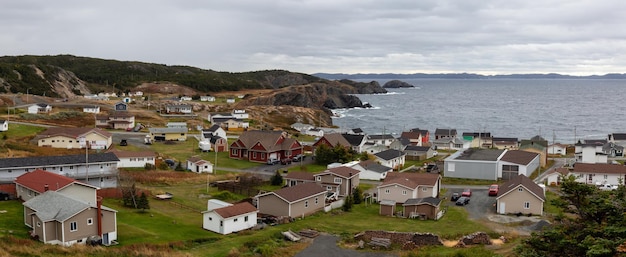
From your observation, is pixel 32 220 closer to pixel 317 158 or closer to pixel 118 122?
pixel 317 158

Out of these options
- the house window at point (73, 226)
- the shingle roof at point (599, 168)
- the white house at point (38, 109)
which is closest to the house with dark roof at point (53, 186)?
the house window at point (73, 226)

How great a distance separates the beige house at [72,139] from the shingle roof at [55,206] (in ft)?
105

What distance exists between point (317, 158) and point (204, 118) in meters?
49.8

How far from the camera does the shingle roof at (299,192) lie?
3910 cm

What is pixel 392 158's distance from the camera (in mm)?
61719

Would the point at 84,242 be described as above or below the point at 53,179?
below

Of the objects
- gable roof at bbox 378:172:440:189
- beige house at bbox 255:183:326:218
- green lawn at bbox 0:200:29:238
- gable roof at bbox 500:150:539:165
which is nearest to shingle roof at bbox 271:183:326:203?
beige house at bbox 255:183:326:218

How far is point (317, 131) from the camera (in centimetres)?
9825

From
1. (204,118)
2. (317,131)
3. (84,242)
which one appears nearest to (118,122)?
(204,118)

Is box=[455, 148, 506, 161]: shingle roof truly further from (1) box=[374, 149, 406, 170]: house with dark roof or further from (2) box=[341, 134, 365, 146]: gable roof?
(2) box=[341, 134, 365, 146]: gable roof

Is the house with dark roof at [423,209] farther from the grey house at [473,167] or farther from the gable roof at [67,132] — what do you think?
the gable roof at [67,132]

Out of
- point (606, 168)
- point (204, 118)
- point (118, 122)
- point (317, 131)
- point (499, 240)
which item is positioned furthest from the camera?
point (204, 118)

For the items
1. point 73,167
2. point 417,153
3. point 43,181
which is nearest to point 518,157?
point 417,153

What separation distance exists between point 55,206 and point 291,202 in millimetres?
14929
